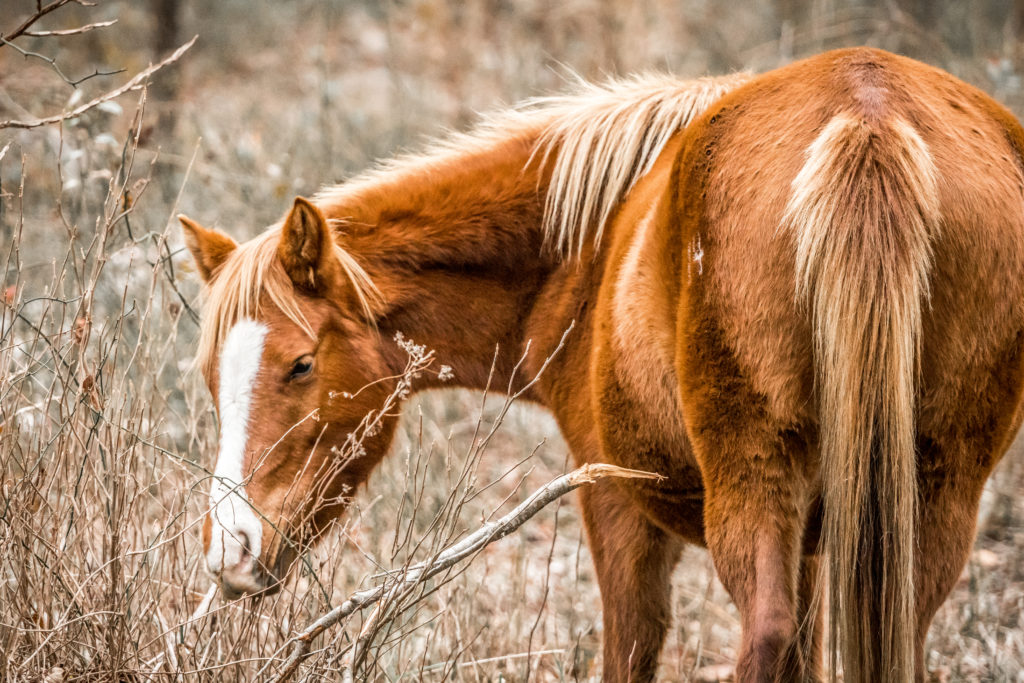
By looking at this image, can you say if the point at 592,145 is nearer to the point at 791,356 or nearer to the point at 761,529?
the point at 791,356

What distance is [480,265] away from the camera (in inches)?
121

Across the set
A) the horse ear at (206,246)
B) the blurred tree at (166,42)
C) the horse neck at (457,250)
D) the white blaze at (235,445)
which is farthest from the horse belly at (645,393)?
the blurred tree at (166,42)

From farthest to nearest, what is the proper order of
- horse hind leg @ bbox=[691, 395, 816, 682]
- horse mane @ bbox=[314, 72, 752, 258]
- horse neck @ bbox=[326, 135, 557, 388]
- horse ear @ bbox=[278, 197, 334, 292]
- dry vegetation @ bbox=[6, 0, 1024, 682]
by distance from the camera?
horse neck @ bbox=[326, 135, 557, 388], horse mane @ bbox=[314, 72, 752, 258], horse ear @ bbox=[278, 197, 334, 292], dry vegetation @ bbox=[6, 0, 1024, 682], horse hind leg @ bbox=[691, 395, 816, 682]

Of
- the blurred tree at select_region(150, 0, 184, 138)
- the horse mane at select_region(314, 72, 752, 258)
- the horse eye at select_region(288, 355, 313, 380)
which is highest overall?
the blurred tree at select_region(150, 0, 184, 138)

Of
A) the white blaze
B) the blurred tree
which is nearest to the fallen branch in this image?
the white blaze

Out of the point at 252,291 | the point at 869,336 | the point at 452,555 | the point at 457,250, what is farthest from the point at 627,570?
the point at 252,291

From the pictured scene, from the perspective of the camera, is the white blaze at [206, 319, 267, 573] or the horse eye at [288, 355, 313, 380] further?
the horse eye at [288, 355, 313, 380]

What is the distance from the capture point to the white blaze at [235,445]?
253 cm

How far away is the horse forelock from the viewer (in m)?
2.76

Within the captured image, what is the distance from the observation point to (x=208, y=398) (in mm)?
3045

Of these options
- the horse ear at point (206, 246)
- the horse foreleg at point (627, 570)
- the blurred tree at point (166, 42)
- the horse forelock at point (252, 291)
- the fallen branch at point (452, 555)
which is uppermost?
the blurred tree at point (166, 42)

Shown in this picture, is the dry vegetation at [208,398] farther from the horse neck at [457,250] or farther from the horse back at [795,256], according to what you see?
the horse back at [795,256]

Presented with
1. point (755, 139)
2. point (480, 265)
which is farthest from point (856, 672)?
point (480, 265)

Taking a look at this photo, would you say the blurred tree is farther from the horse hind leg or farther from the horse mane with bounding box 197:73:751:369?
the horse hind leg
